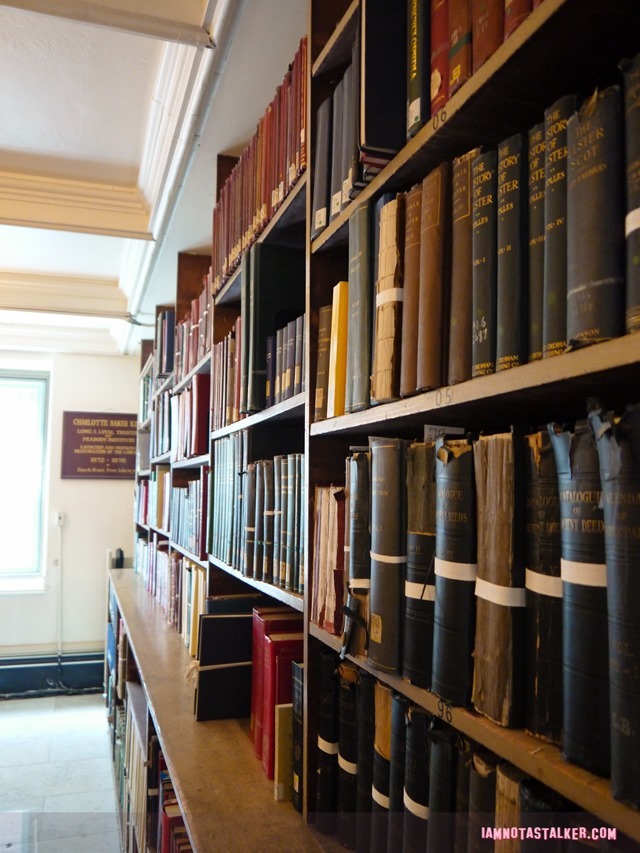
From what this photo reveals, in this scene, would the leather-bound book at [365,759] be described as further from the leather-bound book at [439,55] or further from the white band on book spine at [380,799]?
the leather-bound book at [439,55]

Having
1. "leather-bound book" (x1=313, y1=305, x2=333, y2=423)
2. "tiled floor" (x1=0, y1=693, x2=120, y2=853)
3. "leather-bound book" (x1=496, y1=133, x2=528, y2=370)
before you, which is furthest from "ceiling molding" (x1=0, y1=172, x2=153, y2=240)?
"tiled floor" (x1=0, y1=693, x2=120, y2=853)

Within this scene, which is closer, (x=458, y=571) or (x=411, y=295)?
(x=458, y=571)

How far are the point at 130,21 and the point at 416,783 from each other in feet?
6.01

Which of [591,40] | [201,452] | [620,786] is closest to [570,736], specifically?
[620,786]

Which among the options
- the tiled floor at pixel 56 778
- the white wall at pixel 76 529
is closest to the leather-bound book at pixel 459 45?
the tiled floor at pixel 56 778

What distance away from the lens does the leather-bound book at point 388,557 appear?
811mm

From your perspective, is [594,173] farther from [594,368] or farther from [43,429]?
[43,429]

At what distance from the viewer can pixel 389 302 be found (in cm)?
84

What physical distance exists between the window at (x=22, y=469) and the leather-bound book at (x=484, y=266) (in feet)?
17.2

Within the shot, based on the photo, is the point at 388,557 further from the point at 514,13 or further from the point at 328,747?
the point at 514,13

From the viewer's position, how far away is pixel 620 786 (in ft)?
1.55

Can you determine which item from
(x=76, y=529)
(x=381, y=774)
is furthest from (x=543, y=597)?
(x=76, y=529)

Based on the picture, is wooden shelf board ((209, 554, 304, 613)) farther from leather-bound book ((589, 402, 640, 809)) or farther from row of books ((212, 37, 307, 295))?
row of books ((212, 37, 307, 295))

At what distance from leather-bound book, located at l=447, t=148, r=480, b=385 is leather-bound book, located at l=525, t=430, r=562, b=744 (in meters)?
0.13
